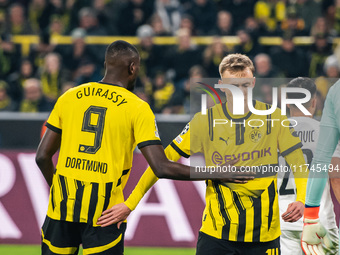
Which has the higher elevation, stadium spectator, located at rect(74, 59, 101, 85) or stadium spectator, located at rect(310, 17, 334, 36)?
stadium spectator, located at rect(310, 17, 334, 36)

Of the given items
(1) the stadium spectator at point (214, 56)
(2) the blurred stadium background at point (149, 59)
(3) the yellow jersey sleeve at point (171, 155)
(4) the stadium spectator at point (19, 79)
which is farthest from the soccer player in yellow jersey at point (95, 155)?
(4) the stadium spectator at point (19, 79)

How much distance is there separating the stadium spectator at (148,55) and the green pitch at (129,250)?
4.37m

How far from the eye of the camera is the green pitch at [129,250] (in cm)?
812

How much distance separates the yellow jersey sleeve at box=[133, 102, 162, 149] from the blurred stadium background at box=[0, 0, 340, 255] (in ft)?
13.8

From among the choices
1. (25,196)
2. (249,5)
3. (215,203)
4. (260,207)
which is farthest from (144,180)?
(249,5)

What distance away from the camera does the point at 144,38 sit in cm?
1202

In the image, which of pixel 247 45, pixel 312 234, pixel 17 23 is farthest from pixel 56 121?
pixel 17 23

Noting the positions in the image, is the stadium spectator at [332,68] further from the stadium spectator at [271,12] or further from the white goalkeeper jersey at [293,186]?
the white goalkeeper jersey at [293,186]

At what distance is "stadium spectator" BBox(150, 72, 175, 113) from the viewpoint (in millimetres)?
10953

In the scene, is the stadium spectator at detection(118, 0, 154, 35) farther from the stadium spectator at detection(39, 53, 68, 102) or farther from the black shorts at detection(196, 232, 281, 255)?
the black shorts at detection(196, 232, 281, 255)

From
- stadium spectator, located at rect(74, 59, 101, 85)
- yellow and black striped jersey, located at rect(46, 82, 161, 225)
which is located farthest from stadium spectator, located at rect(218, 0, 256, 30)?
yellow and black striped jersey, located at rect(46, 82, 161, 225)

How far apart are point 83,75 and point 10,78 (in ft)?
4.84

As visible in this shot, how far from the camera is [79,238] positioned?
14.4ft

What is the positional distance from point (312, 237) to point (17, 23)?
10.4 metres
